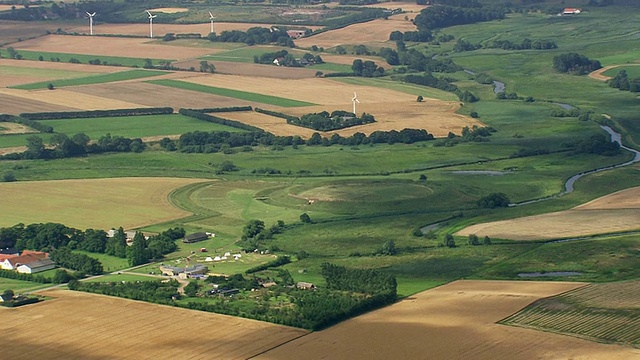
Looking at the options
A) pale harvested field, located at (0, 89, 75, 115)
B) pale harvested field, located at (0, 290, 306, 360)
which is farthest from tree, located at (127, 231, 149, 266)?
pale harvested field, located at (0, 89, 75, 115)

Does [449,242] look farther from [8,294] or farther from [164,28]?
[164,28]

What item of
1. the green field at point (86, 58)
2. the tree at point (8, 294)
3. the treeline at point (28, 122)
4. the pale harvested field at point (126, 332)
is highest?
the pale harvested field at point (126, 332)

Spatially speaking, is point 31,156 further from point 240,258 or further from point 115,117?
point 240,258

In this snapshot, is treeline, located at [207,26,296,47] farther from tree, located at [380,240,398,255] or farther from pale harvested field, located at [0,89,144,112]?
tree, located at [380,240,398,255]

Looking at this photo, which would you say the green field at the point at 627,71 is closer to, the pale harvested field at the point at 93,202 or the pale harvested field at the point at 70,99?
the pale harvested field at the point at 70,99

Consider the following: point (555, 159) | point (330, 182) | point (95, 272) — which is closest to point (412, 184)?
point (330, 182)

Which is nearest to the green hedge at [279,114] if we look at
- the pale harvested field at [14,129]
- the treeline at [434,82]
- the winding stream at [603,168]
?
the treeline at [434,82]
